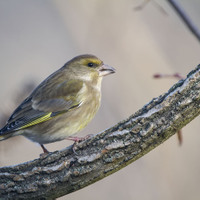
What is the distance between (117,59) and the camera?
6.82 m

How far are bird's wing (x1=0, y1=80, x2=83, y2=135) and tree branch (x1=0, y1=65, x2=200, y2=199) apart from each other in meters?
1.05

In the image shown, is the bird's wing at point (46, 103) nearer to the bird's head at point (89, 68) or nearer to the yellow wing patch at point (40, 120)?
the yellow wing patch at point (40, 120)

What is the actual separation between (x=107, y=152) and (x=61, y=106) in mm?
1577

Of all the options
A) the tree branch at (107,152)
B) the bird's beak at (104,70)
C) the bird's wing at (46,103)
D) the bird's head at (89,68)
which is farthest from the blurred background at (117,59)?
the tree branch at (107,152)

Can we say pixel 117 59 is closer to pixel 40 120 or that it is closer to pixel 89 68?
pixel 89 68

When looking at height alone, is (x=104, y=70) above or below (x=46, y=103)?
below

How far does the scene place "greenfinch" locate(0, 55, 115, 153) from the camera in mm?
4785

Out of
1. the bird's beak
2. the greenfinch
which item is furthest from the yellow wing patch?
the bird's beak

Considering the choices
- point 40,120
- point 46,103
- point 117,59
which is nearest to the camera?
point 40,120

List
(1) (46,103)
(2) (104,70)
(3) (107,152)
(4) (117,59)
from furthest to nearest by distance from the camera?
1. (4) (117,59)
2. (2) (104,70)
3. (1) (46,103)
4. (3) (107,152)

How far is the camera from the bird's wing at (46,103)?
4.84 metres

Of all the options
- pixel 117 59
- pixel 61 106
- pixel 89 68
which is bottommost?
pixel 117 59

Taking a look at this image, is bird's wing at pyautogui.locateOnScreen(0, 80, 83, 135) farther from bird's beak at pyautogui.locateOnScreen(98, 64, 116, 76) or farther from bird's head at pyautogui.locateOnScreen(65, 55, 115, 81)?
bird's beak at pyautogui.locateOnScreen(98, 64, 116, 76)

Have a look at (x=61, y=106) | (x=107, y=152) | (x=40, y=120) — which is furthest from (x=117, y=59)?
(x=107, y=152)
